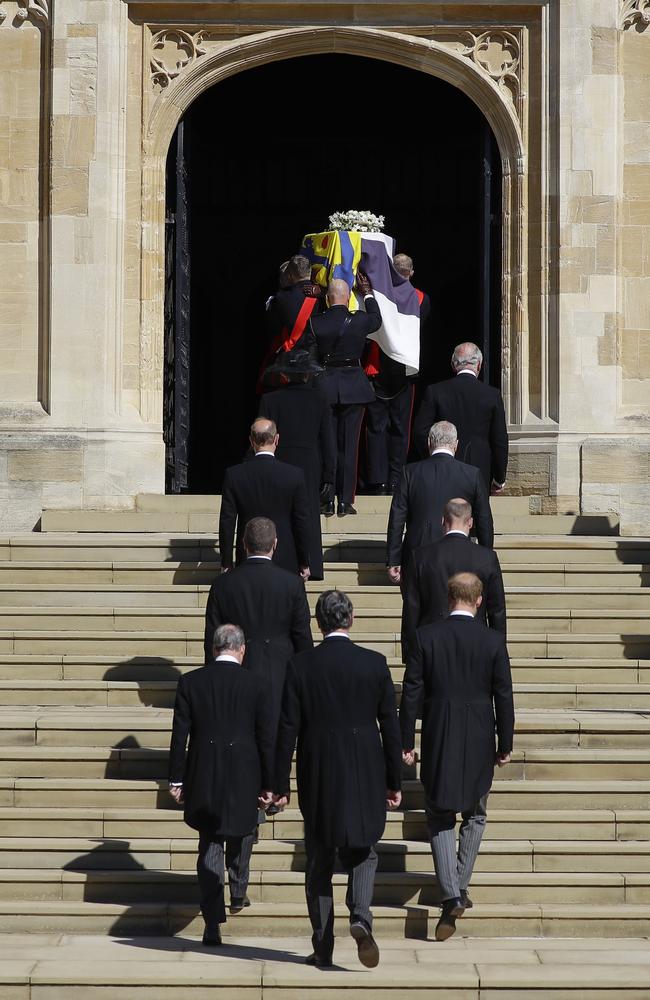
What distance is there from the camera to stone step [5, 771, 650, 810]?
867 cm

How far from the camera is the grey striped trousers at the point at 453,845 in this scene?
7.61 metres

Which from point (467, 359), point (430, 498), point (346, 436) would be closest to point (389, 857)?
point (430, 498)

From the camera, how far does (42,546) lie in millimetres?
12367

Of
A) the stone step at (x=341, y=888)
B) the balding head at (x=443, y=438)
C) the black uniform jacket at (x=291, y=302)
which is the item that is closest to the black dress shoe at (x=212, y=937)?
the stone step at (x=341, y=888)

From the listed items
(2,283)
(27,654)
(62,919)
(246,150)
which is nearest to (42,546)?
(27,654)

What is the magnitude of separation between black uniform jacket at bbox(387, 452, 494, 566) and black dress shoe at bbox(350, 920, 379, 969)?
2.83m

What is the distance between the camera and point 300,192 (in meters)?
22.5

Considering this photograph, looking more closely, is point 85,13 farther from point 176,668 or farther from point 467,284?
point 467,284

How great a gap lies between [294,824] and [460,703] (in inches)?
51.8

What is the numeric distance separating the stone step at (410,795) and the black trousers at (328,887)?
54.6 inches

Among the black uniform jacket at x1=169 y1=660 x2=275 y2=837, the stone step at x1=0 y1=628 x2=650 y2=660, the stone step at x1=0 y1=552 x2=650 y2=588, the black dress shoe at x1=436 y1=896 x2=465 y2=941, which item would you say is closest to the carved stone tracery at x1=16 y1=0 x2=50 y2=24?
the stone step at x1=0 y1=552 x2=650 y2=588

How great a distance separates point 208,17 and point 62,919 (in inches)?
368

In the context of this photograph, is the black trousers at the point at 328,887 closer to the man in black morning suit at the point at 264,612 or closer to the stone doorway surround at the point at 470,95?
the man in black morning suit at the point at 264,612

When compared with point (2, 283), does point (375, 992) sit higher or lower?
lower
